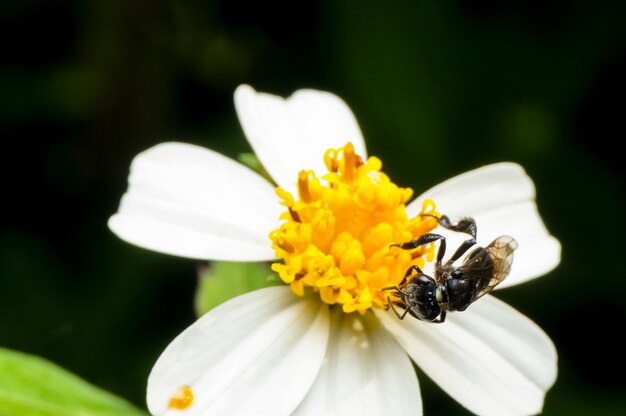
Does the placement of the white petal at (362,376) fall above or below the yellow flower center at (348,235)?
below

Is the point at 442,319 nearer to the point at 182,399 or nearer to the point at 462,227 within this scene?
the point at 462,227

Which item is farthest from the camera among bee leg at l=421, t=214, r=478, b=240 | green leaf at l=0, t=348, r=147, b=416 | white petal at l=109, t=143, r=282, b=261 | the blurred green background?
the blurred green background

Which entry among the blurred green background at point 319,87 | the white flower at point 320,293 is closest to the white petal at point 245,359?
the white flower at point 320,293

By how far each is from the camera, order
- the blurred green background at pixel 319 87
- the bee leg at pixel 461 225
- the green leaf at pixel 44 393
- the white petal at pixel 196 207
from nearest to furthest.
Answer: the green leaf at pixel 44 393 → the white petal at pixel 196 207 → the bee leg at pixel 461 225 → the blurred green background at pixel 319 87

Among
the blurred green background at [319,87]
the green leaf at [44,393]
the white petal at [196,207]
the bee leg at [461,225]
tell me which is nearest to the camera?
the green leaf at [44,393]

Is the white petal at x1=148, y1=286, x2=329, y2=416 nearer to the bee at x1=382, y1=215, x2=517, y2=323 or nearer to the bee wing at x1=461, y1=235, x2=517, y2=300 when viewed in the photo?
the bee at x1=382, y1=215, x2=517, y2=323

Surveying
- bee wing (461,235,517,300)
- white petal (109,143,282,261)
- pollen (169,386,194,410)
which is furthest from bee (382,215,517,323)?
pollen (169,386,194,410)

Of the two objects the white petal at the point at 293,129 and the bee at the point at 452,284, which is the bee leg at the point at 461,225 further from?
the white petal at the point at 293,129
